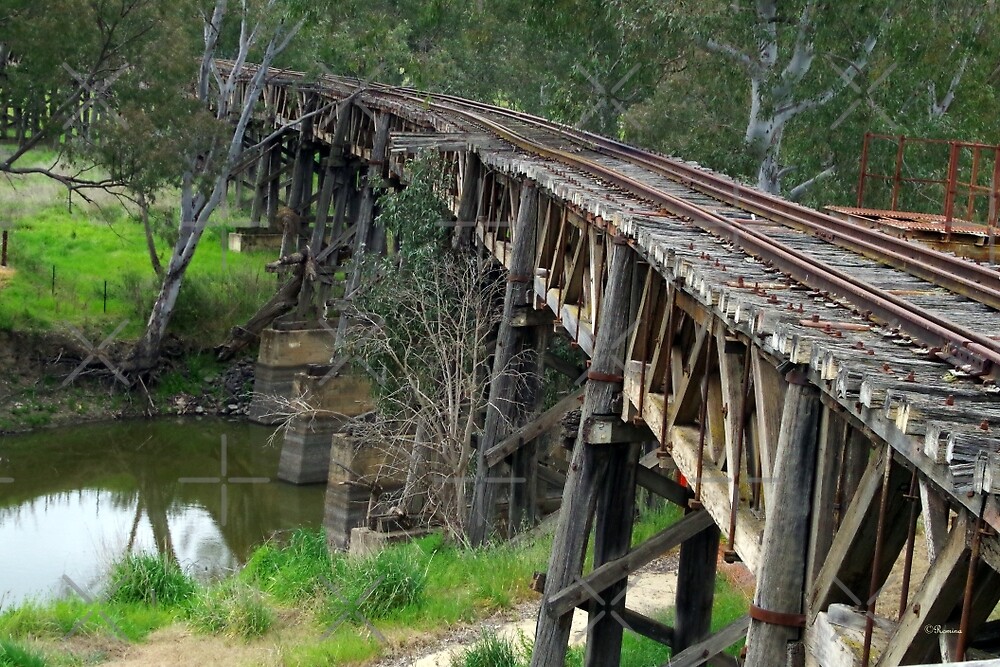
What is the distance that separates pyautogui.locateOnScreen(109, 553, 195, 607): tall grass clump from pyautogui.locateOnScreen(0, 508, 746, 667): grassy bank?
13mm

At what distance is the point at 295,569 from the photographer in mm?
11805

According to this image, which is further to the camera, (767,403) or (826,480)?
(767,403)

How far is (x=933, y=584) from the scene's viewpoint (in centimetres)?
303

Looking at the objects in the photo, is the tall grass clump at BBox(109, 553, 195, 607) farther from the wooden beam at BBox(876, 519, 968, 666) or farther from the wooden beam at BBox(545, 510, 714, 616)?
the wooden beam at BBox(876, 519, 968, 666)

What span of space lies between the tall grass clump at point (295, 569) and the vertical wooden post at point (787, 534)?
7.49m

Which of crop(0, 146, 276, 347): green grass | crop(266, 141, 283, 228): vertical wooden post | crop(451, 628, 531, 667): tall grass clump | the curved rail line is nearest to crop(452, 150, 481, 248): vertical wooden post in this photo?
the curved rail line

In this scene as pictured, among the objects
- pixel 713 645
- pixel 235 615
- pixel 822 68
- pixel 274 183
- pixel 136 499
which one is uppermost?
pixel 822 68

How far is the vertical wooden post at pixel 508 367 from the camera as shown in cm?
1028

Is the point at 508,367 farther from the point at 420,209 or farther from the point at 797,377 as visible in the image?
the point at 797,377

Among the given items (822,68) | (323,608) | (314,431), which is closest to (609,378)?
(323,608)

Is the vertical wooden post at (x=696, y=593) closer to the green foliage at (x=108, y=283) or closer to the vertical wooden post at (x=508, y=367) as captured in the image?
the vertical wooden post at (x=508, y=367)

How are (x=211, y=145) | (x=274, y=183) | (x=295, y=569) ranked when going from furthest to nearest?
(x=274, y=183) → (x=211, y=145) → (x=295, y=569)

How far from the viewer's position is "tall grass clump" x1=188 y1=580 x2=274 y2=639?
33.7 ft

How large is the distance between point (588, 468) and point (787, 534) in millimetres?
3327
